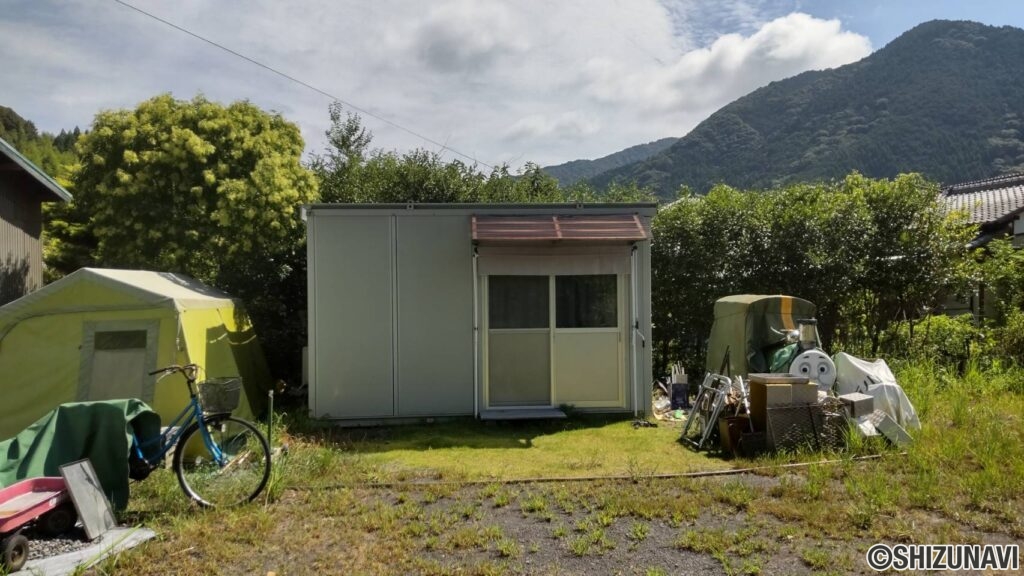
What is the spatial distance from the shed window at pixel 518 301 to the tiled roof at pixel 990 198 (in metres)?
9.94

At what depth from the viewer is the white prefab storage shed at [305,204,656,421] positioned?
740cm

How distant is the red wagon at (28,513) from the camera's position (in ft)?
11.0

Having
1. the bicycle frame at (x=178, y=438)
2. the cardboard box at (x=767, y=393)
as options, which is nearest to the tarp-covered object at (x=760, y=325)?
the cardboard box at (x=767, y=393)

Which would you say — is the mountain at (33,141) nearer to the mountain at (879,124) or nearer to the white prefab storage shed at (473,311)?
the white prefab storage shed at (473,311)

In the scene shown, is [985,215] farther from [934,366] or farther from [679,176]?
[679,176]

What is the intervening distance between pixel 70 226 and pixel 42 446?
38.4 feet

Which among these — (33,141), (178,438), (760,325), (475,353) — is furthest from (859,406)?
(33,141)

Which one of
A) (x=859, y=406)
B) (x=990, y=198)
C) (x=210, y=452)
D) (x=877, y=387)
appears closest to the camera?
(x=210, y=452)

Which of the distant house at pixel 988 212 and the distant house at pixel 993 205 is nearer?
the distant house at pixel 988 212

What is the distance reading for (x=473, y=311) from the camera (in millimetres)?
7570

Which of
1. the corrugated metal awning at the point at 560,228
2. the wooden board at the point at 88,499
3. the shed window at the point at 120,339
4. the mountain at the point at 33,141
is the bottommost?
the wooden board at the point at 88,499

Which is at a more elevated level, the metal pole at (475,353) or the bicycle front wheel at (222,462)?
the metal pole at (475,353)

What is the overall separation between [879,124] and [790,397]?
36308mm

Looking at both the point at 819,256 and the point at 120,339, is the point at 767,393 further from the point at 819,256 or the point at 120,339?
the point at 120,339
